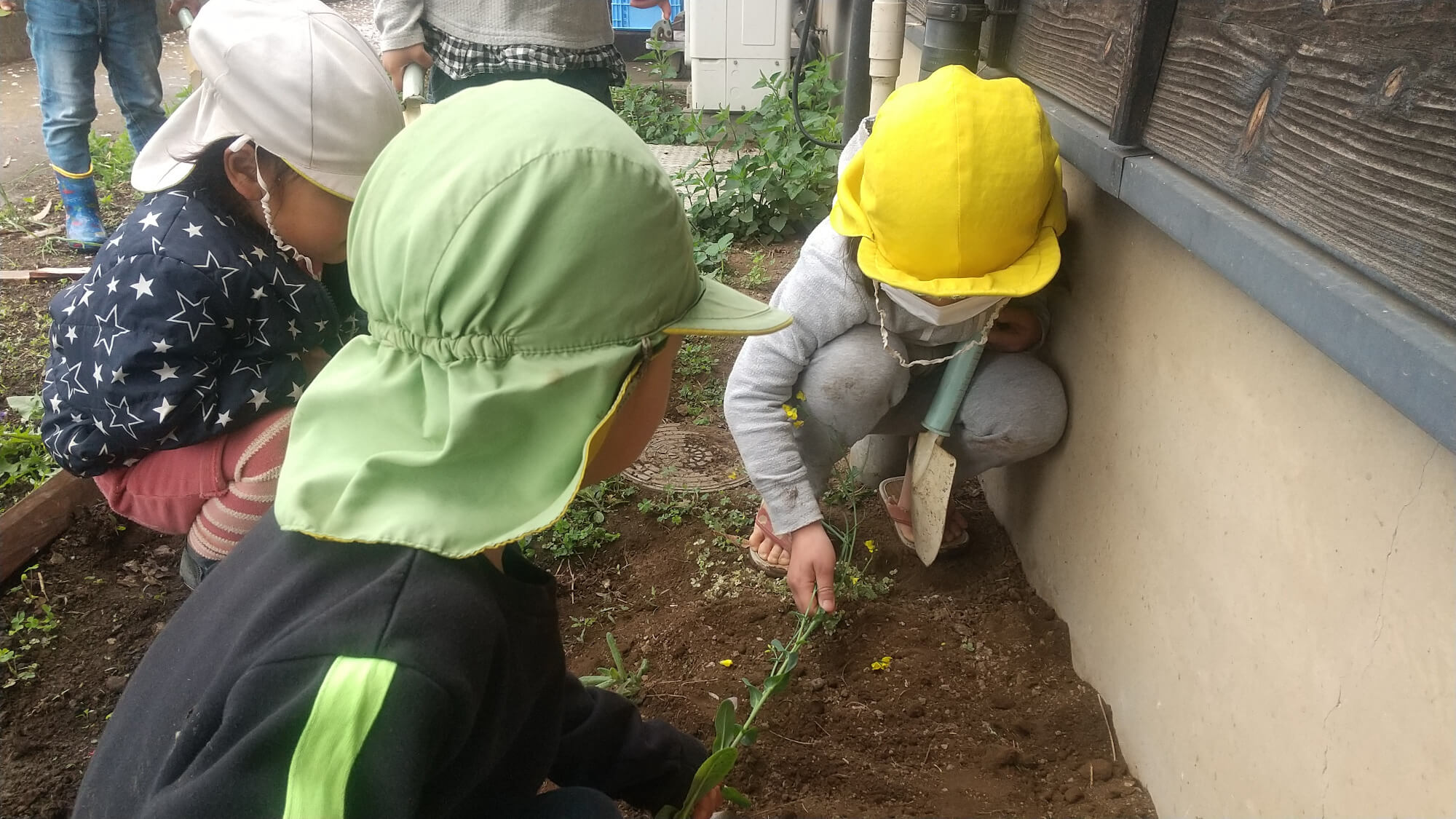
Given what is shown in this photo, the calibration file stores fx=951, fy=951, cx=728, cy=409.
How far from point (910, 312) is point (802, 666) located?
2.36ft

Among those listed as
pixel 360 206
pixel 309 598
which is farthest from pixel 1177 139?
pixel 309 598

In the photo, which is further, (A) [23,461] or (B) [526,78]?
(B) [526,78]

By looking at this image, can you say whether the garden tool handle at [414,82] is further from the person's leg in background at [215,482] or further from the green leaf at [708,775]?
the green leaf at [708,775]

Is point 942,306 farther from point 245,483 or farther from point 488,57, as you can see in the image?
point 488,57

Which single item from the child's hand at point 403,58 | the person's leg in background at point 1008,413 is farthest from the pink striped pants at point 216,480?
the person's leg in background at point 1008,413

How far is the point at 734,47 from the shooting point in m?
5.84

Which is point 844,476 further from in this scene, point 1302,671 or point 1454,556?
point 1454,556

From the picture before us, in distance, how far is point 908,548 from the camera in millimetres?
2174

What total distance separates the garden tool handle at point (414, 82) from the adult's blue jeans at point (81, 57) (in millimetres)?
1791

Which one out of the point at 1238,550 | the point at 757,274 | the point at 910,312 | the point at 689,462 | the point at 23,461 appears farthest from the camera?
the point at 757,274

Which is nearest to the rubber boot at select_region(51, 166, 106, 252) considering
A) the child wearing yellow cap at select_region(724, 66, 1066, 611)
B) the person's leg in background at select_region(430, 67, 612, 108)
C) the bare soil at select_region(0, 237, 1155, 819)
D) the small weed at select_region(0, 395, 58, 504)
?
the small weed at select_region(0, 395, 58, 504)

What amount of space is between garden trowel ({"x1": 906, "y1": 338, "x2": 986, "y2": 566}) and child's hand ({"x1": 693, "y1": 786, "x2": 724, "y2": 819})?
72cm

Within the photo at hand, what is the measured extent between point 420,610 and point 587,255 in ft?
1.23

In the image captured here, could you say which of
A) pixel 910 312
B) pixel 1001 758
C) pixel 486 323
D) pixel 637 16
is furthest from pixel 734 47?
pixel 486 323
